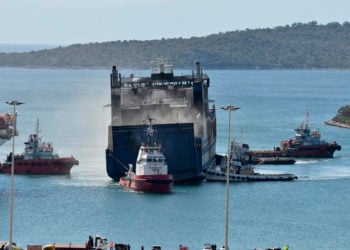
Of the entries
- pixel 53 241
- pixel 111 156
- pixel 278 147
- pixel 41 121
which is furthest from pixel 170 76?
→ pixel 41 121

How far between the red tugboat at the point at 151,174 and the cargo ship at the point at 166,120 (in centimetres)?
336

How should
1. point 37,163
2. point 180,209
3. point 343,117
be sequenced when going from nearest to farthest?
point 180,209, point 37,163, point 343,117

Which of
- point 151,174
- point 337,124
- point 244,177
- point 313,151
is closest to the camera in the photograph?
point 151,174

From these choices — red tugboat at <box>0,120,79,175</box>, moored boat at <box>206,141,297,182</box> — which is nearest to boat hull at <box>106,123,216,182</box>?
moored boat at <box>206,141,297,182</box>

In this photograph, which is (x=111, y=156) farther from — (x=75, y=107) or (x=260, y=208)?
(x=75, y=107)

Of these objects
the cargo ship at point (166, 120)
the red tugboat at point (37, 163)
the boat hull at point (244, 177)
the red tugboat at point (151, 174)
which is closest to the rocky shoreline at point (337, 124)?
the cargo ship at point (166, 120)

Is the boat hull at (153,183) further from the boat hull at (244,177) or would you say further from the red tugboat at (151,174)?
the boat hull at (244,177)

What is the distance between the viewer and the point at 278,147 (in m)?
116

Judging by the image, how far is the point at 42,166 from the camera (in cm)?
9888

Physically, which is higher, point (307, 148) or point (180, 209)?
point (307, 148)

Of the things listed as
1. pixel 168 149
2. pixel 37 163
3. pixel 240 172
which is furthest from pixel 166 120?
pixel 37 163

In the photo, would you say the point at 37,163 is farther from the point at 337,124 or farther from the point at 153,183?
the point at 337,124

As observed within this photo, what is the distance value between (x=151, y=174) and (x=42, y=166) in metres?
12.6

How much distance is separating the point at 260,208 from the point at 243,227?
811 centimetres
